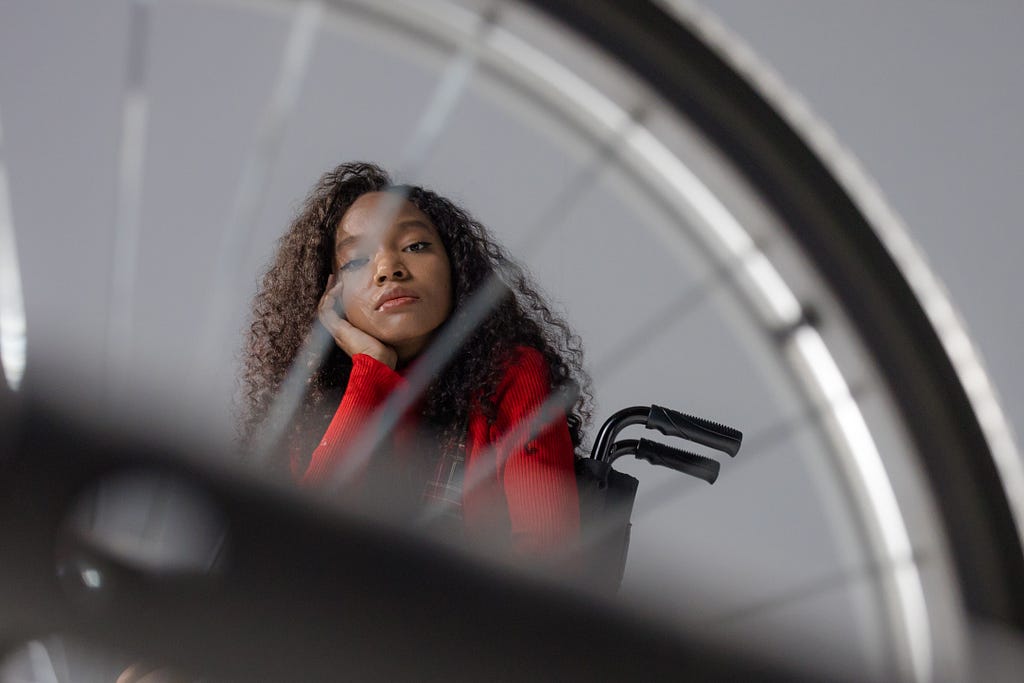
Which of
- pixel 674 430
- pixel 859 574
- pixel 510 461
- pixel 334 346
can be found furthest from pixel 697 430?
pixel 859 574

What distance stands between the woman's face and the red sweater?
35 millimetres

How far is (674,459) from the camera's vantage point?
56cm

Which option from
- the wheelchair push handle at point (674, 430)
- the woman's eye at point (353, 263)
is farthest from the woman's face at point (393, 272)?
the wheelchair push handle at point (674, 430)

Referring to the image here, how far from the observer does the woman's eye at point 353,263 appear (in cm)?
60

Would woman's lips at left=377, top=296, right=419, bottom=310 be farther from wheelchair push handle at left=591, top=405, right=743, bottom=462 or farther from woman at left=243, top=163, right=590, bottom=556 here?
wheelchair push handle at left=591, top=405, right=743, bottom=462

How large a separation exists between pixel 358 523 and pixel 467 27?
777mm

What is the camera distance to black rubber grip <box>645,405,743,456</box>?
1.79ft

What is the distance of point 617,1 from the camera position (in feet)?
1.94

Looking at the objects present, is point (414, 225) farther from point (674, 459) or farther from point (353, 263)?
point (674, 459)

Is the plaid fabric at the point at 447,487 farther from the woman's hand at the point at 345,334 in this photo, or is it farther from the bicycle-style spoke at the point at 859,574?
the bicycle-style spoke at the point at 859,574

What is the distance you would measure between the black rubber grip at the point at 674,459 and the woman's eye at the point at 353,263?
0.22m

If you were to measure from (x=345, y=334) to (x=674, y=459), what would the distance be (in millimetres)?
224

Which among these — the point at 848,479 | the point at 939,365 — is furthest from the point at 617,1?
the point at 848,479

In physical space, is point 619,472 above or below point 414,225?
below
